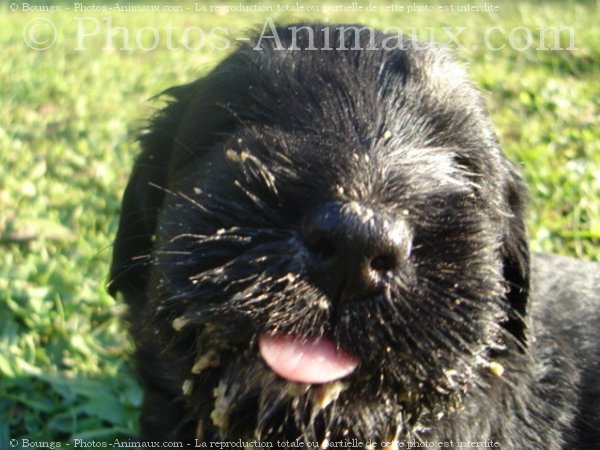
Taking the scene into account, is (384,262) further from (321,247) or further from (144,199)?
(144,199)

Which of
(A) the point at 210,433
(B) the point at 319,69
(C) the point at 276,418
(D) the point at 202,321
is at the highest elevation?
(B) the point at 319,69

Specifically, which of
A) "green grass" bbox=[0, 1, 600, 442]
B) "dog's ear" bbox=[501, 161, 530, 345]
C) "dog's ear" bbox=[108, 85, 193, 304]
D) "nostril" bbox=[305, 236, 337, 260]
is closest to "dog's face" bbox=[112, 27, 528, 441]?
"nostril" bbox=[305, 236, 337, 260]

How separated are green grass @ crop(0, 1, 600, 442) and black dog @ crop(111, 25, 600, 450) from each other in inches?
25.7

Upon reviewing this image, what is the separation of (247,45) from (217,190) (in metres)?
0.75

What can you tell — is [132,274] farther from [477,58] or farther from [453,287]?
[477,58]

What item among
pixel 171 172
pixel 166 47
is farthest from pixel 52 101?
pixel 171 172

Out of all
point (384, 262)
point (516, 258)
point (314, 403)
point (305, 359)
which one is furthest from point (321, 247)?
point (516, 258)

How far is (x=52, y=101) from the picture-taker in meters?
6.72

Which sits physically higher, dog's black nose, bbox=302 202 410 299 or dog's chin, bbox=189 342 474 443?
dog's black nose, bbox=302 202 410 299

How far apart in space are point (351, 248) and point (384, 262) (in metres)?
0.09

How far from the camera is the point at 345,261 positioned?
5.96 feet

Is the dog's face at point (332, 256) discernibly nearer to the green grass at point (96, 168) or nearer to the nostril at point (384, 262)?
the nostril at point (384, 262)

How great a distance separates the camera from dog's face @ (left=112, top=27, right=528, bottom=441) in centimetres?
184

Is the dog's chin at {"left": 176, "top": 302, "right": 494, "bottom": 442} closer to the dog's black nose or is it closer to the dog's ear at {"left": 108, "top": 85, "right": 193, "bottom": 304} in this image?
Result: the dog's black nose
